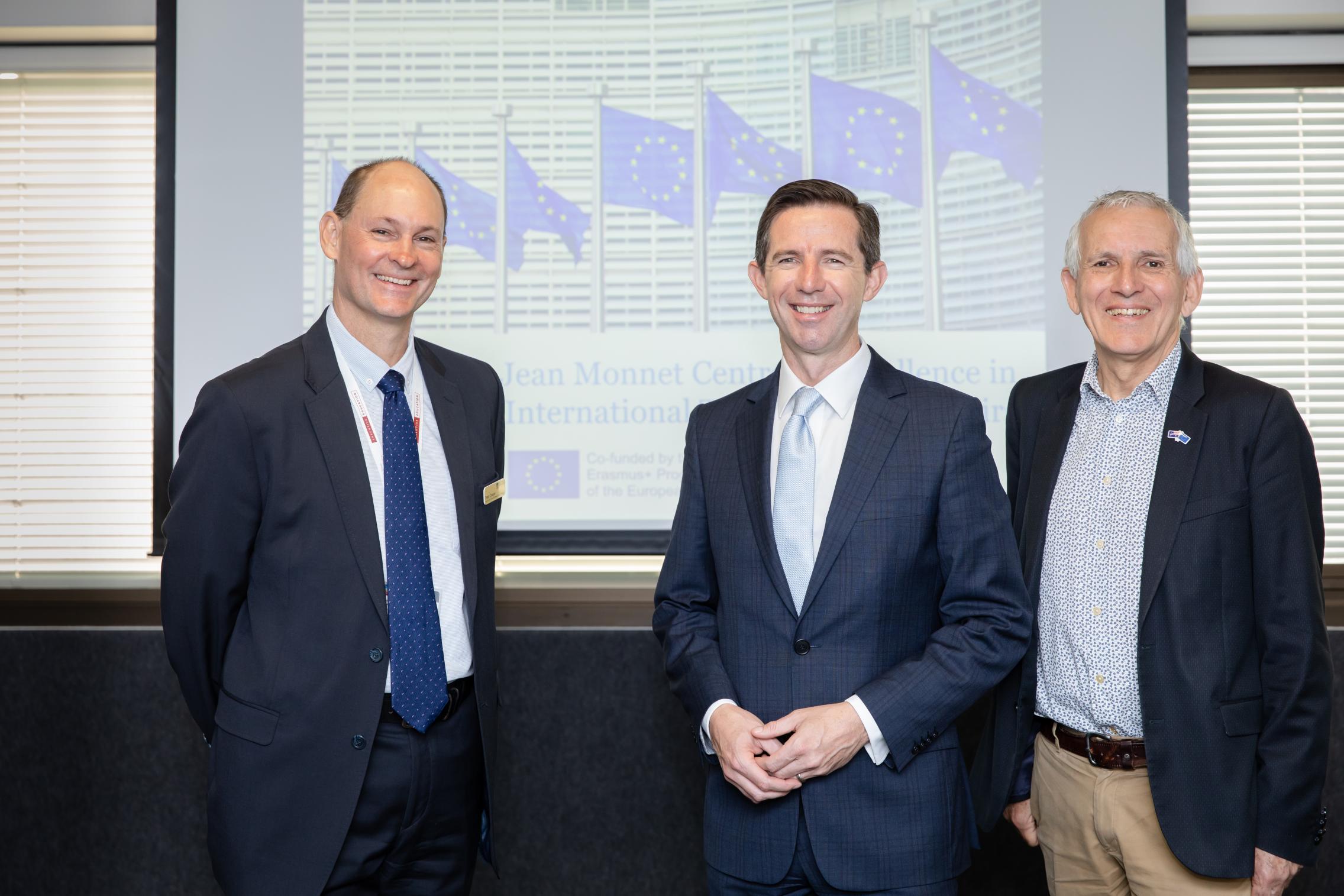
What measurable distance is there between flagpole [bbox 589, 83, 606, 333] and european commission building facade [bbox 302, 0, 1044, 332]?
0.01 metres

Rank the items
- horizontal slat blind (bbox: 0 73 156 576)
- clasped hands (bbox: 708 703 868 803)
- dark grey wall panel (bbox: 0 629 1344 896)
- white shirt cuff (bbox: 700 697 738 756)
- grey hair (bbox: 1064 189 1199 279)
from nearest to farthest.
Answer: clasped hands (bbox: 708 703 868 803)
white shirt cuff (bbox: 700 697 738 756)
grey hair (bbox: 1064 189 1199 279)
dark grey wall panel (bbox: 0 629 1344 896)
horizontal slat blind (bbox: 0 73 156 576)

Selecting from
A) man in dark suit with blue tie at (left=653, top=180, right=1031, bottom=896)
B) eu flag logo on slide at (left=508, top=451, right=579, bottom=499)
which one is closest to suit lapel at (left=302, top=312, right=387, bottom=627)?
man in dark suit with blue tie at (left=653, top=180, right=1031, bottom=896)

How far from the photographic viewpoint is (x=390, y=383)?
1.92m

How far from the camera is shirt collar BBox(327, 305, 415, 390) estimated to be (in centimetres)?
191

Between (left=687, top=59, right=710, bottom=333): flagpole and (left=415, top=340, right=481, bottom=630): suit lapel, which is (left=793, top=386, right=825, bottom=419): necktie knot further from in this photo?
(left=687, top=59, right=710, bottom=333): flagpole

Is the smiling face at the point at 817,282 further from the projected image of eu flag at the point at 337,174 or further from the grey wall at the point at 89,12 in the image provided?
the grey wall at the point at 89,12

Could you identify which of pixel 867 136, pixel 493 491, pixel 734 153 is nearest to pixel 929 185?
pixel 867 136

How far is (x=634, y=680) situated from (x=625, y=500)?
22.0 inches

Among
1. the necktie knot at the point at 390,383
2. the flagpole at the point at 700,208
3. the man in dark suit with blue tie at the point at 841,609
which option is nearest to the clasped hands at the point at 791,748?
the man in dark suit with blue tie at the point at 841,609

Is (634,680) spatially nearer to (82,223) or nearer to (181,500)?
(181,500)

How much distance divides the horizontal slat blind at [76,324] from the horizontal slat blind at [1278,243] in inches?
146

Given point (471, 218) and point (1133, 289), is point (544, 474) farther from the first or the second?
point (1133, 289)

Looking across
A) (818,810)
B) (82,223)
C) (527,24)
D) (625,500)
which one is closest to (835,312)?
(818,810)

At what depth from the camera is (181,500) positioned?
1771mm
